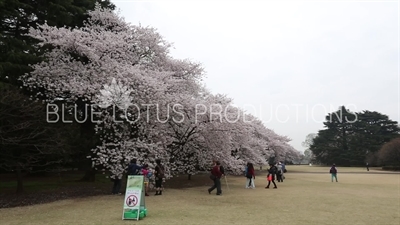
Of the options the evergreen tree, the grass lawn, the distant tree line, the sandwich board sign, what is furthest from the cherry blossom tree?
the evergreen tree

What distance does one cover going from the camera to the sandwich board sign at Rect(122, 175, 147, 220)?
8039 mm

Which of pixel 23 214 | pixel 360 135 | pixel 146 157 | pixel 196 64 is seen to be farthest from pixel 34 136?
pixel 360 135

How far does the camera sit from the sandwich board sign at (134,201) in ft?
26.4

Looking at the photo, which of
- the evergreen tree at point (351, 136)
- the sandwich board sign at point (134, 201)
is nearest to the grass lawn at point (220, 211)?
the sandwich board sign at point (134, 201)

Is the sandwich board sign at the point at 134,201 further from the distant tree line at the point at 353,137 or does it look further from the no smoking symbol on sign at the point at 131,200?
the distant tree line at the point at 353,137

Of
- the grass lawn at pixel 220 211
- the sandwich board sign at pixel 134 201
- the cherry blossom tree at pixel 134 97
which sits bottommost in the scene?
the grass lawn at pixel 220 211

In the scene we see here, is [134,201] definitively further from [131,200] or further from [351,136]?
[351,136]

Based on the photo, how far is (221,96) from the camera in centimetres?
1869

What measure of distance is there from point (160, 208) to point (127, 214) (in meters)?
1.92

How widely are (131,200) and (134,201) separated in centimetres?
9

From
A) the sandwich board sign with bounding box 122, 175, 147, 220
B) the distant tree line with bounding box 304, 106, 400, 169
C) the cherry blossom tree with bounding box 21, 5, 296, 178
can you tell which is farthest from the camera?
the distant tree line with bounding box 304, 106, 400, 169

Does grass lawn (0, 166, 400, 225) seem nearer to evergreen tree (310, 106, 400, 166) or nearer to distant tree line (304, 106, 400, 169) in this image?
distant tree line (304, 106, 400, 169)

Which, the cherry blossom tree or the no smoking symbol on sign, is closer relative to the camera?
the no smoking symbol on sign

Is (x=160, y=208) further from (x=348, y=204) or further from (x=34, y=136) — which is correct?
(x=348, y=204)
